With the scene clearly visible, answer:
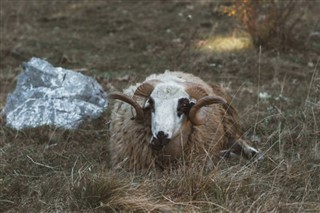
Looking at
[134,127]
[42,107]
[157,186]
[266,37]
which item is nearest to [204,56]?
[266,37]

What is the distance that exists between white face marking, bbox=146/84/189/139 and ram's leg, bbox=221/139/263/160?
73 centimetres

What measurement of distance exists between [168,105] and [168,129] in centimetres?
24

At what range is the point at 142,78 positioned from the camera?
754 cm

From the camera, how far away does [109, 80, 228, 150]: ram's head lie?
433 cm

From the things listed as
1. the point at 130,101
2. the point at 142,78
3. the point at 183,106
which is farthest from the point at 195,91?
the point at 142,78

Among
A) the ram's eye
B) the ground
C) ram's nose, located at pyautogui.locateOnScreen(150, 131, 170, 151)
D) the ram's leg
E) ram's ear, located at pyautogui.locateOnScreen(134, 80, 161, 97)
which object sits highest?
ram's ear, located at pyautogui.locateOnScreen(134, 80, 161, 97)

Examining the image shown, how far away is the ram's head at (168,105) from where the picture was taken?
433 centimetres

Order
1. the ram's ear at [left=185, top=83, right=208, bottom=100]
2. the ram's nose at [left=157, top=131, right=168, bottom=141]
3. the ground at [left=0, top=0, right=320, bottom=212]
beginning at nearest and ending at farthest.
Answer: the ground at [left=0, top=0, right=320, bottom=212] < the ram's nose at [left=157, top=131, right=168, bottom=141] < the ram's ear at [left=185, top=83, right=208, bottom=100]

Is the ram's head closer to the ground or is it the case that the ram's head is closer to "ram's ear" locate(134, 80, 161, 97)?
"ram's ear" locate(134, 80, 161, 97)

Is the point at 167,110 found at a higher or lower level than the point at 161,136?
higher

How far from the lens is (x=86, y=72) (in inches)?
324

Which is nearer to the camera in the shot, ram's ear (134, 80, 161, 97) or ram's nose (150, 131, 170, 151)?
ram's nose (150, 131, 170, 151)

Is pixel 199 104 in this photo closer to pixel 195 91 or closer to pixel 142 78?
pixel 195 91

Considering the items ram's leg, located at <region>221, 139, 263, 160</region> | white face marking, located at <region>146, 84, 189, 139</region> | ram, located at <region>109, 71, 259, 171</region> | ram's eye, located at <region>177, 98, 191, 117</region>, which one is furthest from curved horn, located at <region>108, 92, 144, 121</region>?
ram's leg, located at <region>221, 139, 263, 160</region>
